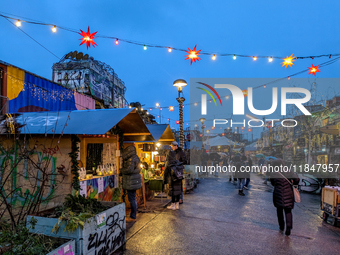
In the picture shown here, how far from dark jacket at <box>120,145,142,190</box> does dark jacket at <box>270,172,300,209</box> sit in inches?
138

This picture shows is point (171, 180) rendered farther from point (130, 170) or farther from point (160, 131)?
point (160, 131)

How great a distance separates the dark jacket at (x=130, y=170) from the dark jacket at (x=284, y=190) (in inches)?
138

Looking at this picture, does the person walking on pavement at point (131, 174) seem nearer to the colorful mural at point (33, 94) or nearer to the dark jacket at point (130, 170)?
the dark jacket at point (130, 170)

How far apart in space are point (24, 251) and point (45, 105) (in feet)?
24.9

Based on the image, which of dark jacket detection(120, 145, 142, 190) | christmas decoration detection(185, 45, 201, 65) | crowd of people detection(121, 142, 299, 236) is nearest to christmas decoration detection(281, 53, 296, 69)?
christmas decoration detection(185, 45, 201, 65)

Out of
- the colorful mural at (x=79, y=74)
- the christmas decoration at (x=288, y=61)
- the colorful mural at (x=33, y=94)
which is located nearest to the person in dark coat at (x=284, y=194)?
the christmas decoration at (x=288, y=61)

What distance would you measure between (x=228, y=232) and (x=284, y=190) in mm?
1608

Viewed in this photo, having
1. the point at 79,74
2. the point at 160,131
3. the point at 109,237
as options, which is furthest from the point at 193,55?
the point at 79,74

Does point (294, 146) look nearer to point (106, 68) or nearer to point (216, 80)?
point (216, 80)

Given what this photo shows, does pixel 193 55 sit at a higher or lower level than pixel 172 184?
higher

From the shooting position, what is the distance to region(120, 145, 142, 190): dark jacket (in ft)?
20.8

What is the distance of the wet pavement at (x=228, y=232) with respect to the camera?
14.6 ft

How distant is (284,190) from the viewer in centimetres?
523

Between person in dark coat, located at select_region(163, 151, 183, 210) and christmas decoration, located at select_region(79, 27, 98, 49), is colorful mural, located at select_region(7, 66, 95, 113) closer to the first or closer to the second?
christmas decoration, located at select_region(79, 27, 98, 49)
